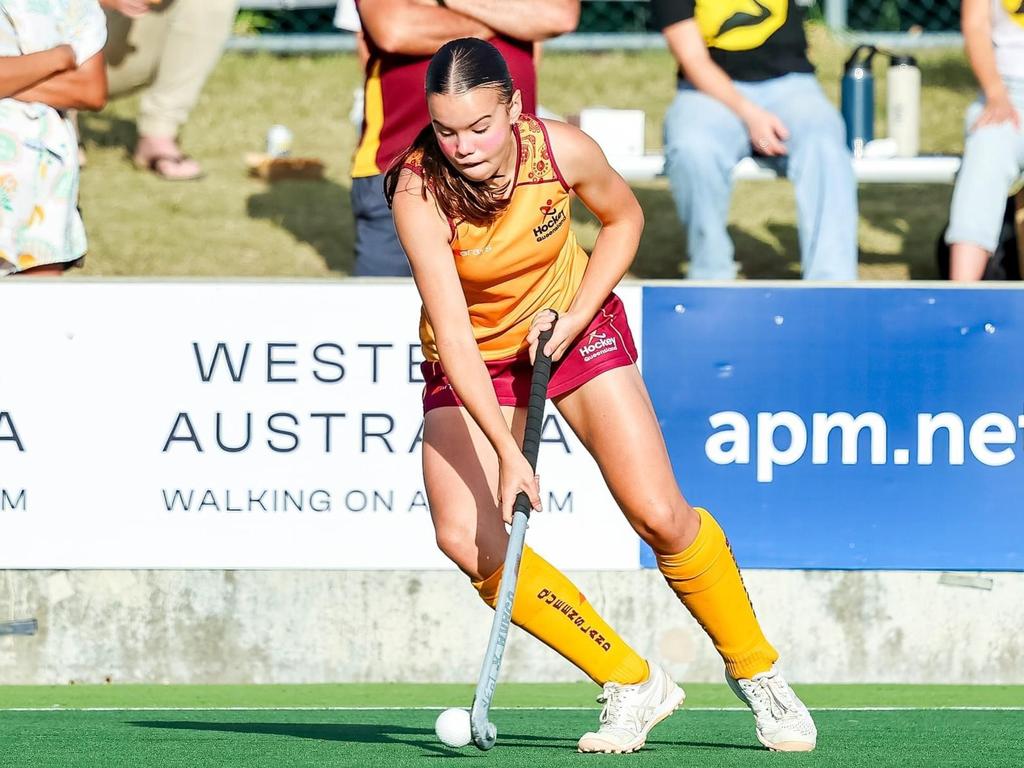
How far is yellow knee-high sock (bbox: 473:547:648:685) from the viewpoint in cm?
441

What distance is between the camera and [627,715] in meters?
4.48

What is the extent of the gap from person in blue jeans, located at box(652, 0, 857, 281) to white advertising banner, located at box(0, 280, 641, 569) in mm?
1335

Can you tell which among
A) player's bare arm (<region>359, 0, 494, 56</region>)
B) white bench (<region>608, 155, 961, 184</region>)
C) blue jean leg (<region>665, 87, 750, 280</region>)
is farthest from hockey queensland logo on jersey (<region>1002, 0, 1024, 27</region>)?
player's bare arm (<region>359, 0, 494, 56</region>)

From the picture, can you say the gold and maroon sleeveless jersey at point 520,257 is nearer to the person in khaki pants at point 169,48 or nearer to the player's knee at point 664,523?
the player's knee at point 664,523

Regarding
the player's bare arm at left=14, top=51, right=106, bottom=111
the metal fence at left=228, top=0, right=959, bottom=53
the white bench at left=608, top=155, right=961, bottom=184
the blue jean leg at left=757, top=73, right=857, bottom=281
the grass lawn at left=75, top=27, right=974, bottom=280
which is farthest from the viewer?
the metal fence at left=228, top=0, right=959, bottom=53

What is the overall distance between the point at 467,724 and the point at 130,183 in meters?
6.13

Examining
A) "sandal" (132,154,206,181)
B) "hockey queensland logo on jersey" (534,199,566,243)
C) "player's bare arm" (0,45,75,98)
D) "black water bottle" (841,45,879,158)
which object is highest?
"hockey queensland logo on jersey" (534,199,566,243)

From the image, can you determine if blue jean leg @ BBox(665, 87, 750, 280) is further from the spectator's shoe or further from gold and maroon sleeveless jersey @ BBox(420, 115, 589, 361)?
the spectator's shoe

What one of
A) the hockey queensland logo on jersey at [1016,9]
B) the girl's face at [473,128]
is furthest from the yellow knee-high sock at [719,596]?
the hockey queensland logo on jersey at [1016,9]

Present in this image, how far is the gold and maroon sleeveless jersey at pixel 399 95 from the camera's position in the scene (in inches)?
254

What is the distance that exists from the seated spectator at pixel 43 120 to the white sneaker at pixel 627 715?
→ 108 inches

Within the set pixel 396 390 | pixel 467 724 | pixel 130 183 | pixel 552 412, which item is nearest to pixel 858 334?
pixel 552 412

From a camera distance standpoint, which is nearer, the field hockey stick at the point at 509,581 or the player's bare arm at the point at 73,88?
the field hockey stick at the point at 509,581

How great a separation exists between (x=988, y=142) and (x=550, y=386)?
3393mm
